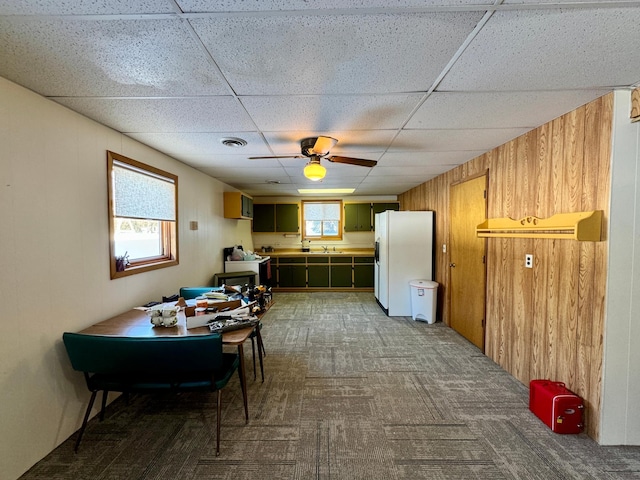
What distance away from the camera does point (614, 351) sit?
1767mm

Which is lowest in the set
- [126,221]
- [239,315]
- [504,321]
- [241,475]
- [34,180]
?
[241,475]

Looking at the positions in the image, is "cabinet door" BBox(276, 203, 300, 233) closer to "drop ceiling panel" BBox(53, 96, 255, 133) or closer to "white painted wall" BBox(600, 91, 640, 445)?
"drop ceiling panel" BBox(53, 96, 255, 133)

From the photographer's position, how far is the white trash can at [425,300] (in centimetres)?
419

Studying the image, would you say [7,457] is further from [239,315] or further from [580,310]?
[580,310]

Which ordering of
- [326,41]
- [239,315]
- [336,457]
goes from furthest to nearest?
1. [239,315]
2. [336,457]
3. [326,41]

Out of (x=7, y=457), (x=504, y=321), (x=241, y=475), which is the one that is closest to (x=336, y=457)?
(x=241, y=475)

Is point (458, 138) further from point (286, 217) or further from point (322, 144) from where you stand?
point (286, 217)

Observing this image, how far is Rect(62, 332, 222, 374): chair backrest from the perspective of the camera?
1.66 meters

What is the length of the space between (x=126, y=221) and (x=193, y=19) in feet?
7.08

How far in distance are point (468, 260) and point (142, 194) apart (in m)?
3.83

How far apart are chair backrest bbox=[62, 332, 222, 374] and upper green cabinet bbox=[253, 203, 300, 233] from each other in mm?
5038

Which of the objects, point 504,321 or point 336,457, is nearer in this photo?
point 336,457

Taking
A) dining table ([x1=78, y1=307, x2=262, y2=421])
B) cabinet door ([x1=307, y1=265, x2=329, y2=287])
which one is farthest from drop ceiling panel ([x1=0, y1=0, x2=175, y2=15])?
cabinet door ([x1=307, y1=265, x2=329, y2=287])

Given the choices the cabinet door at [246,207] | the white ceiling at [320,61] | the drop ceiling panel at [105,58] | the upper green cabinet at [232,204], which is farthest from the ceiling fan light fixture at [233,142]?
the cabinet door at [246,207]
